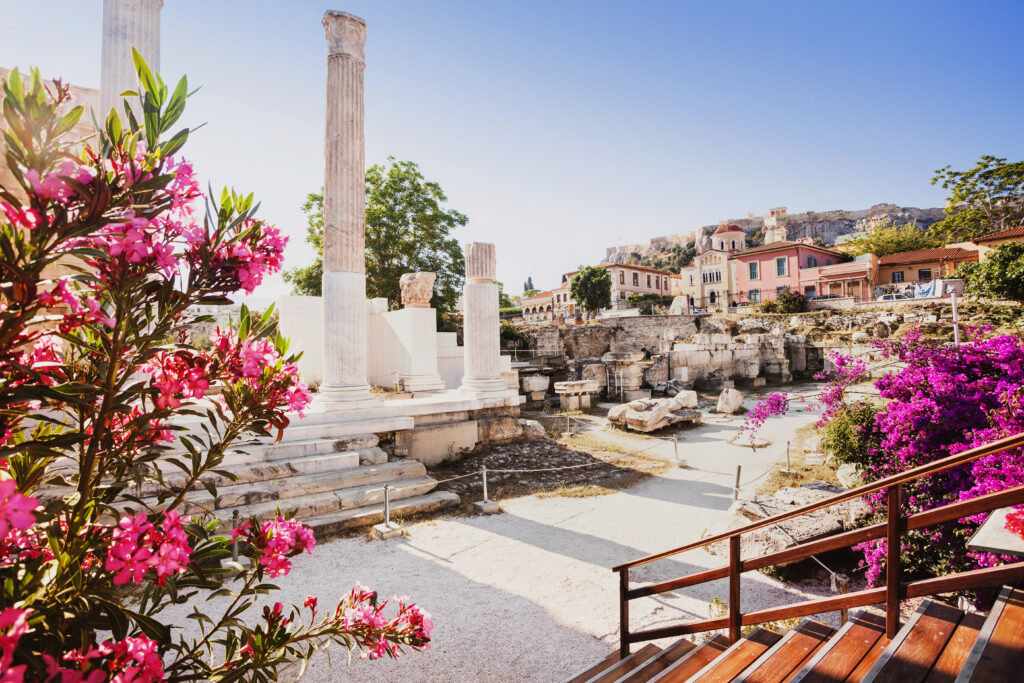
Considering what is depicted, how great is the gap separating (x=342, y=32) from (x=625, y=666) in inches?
371

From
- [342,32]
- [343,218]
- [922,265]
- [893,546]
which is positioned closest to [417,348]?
[343,218]

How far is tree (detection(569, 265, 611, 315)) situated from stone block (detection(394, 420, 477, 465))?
3289 cm

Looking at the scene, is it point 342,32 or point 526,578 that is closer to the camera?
point 526,578

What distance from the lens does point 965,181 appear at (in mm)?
31953

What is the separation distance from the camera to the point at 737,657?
264 cm

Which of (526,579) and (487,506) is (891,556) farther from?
(487,506)

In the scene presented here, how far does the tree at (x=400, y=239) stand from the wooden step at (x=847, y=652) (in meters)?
Answer: 18.7

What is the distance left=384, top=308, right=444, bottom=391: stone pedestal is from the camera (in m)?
10.1

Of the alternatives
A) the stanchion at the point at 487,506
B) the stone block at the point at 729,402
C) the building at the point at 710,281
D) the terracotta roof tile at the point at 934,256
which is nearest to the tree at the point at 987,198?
the terracotta roof tile at the point at 934,256

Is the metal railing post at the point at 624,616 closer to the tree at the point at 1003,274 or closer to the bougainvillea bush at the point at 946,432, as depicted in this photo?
the bougainvillea bush at the point at 946,432

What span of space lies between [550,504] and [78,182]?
664 cm

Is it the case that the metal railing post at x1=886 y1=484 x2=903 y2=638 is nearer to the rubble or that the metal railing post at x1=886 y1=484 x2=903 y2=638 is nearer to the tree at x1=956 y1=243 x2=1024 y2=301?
the rubble

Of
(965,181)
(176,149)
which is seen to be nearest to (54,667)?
(176,149)

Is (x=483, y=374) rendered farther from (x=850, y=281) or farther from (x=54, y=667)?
(x=850, y=281)
